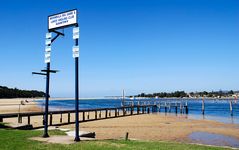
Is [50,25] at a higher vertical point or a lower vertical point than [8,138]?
higher

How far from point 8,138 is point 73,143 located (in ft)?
8.88

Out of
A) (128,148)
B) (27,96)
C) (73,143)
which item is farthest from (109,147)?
(27,96)

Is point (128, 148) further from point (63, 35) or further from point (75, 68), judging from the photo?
point (63, 35)

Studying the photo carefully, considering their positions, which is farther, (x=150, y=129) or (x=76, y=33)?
(x=150, y=129)

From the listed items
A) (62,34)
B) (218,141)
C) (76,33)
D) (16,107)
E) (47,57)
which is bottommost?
(16,107)

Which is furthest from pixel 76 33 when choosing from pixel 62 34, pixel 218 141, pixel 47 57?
pixel 218 141

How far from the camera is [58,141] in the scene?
431 inches

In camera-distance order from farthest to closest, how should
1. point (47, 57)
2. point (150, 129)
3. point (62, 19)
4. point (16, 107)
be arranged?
point (16, 107), point (150, 129), point (47, 57), point (62, 19)

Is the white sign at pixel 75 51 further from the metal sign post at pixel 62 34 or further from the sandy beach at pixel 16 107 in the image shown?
the sandy beach at pixel 16 107

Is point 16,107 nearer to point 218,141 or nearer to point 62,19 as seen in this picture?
point 218,141

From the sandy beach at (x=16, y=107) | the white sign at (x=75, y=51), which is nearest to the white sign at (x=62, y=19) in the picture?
the white sign at (x=75, y=51)

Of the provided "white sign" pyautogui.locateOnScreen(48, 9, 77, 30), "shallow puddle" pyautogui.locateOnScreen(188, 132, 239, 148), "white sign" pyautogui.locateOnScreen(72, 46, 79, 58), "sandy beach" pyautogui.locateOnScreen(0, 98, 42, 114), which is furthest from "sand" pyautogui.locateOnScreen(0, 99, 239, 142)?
"white sign" pyautogui.locateOnScreen(72, 46, 79, 58)

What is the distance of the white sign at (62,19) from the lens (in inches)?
461

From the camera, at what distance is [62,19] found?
12227 millimetres
